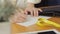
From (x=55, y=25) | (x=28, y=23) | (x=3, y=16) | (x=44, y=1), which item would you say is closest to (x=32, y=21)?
(x=28, y=23)

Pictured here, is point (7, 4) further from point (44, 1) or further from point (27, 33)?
point (44, 1)

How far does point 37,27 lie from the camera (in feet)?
2.81

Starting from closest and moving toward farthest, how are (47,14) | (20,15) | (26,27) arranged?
(26,27) → (20,15) → (47,14)

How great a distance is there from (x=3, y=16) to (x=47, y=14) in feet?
1.55

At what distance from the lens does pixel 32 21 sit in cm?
98

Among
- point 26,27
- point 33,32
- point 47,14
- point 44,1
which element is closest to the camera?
point 33,32

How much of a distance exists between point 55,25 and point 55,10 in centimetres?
27

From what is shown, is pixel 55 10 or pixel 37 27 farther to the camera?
pixel 55 10

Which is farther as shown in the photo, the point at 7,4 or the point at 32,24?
the point at 32,24

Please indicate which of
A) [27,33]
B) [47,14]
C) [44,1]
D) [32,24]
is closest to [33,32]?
[27,33]

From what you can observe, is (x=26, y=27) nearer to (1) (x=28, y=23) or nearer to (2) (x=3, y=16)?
(1) (x=28, y=23)

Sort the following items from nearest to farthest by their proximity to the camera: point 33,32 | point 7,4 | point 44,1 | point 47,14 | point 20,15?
1. point 7,4
2. point 33,32
3. point 20,15
4. point 47,14
5. point 44,1

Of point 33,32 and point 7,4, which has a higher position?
point 7,4

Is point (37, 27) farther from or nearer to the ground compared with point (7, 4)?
nearer to the ground
